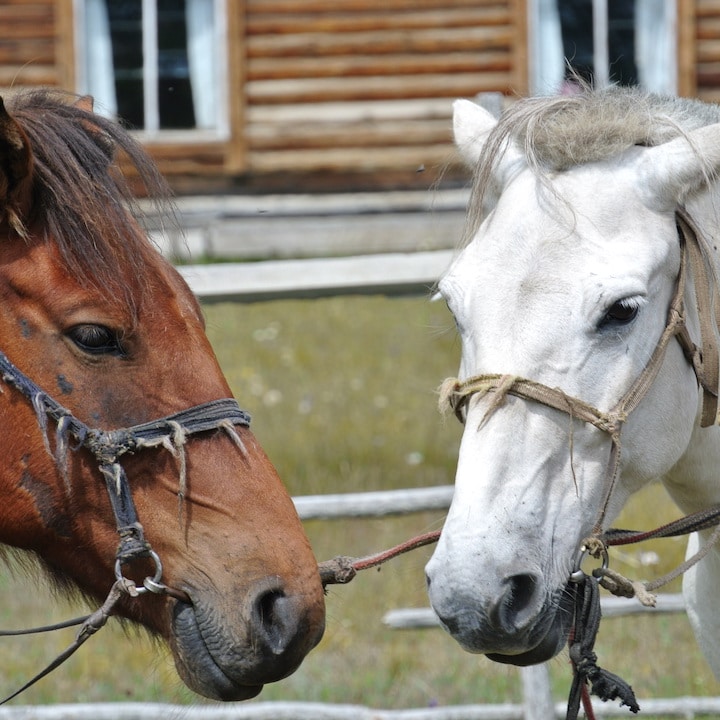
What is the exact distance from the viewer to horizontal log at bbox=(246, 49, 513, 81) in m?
10.6

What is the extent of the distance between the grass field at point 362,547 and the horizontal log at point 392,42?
299 cm

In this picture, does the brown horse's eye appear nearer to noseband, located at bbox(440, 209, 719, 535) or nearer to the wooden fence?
noseband, located at bbox(440, 209, 719, 535)

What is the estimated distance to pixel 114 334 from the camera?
2217mm

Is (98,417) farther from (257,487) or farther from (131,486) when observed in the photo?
(257,487)

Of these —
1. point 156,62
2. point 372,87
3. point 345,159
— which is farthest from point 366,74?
point 156,62

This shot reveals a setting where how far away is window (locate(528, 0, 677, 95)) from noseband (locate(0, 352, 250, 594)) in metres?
9.36

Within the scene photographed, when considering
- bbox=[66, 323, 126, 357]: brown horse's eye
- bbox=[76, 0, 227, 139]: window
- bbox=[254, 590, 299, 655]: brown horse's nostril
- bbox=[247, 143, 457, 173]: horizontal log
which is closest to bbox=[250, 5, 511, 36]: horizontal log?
bbox=[76, 0, 227, 139]: window

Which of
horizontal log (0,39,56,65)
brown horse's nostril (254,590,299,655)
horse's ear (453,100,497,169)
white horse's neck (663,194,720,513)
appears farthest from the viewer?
horizontal log (0,39,56,65)

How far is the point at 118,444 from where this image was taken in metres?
2.18

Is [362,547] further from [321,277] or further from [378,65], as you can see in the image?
[378,65]

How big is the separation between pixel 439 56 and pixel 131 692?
25.5 ft

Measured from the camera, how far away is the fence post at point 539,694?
13.4ft

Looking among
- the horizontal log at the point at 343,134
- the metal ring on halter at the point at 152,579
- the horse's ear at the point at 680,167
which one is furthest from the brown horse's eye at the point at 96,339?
the horizontal log at the point at 343,134

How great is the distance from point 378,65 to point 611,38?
2536 mm
